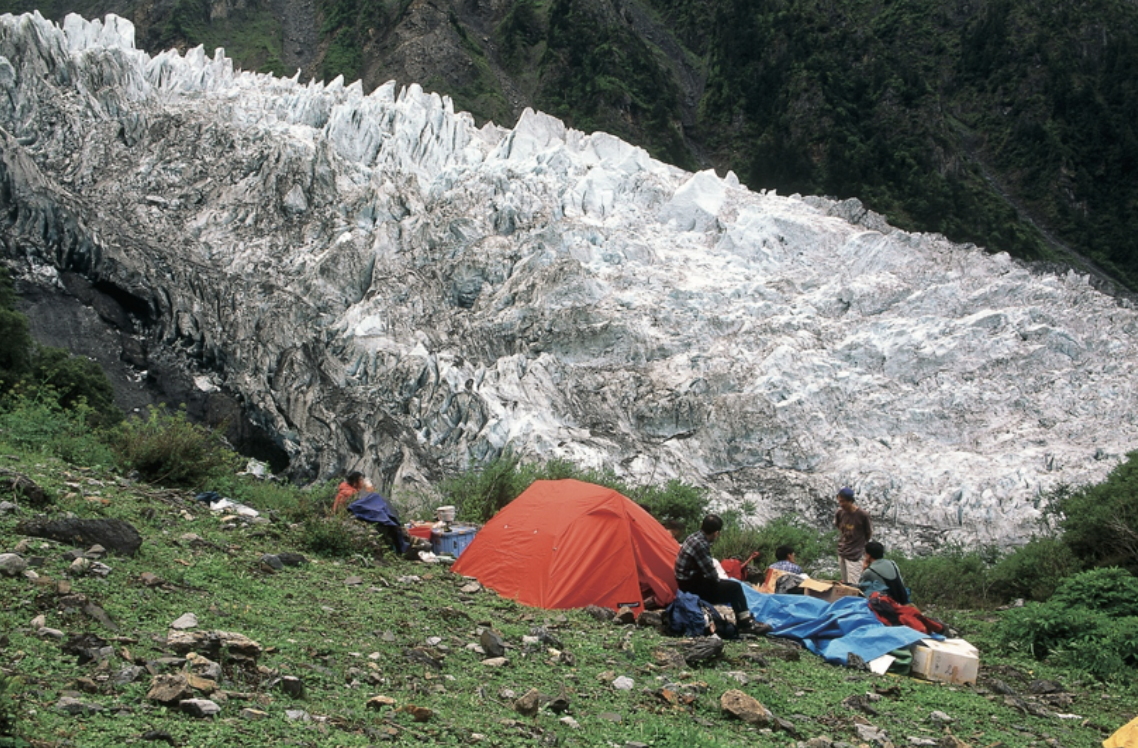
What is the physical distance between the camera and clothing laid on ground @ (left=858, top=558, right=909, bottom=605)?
266 inches

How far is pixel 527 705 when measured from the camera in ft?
12.5

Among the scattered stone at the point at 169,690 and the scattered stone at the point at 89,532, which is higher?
the scattered stone at the point at 169,690

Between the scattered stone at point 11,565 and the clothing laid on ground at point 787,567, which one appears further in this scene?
the clothing laid on ground at point 787,567

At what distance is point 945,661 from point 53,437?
822cm

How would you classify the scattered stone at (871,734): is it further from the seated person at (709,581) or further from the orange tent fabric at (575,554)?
the orange tent fabric at (575,554)

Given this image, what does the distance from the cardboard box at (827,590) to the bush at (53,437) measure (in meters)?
6.54

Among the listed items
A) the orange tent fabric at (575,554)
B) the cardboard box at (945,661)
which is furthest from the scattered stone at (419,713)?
the cardboard box at (945,661)

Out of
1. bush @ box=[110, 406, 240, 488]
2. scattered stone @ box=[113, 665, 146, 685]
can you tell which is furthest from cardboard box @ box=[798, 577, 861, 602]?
bush @ box=[110, 406, 240, 488]

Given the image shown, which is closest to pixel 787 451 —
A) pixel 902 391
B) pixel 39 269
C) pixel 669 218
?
pixel 902 391

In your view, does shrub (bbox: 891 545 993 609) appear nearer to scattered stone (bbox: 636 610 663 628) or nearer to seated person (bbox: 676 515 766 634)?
seated person (bbox: 676 515 766 634)

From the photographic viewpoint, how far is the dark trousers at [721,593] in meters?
6.45

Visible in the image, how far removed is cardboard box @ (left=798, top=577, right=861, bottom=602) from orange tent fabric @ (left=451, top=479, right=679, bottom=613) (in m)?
1.20

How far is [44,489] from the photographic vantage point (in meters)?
5.41

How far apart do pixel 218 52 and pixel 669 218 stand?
58.5ft
